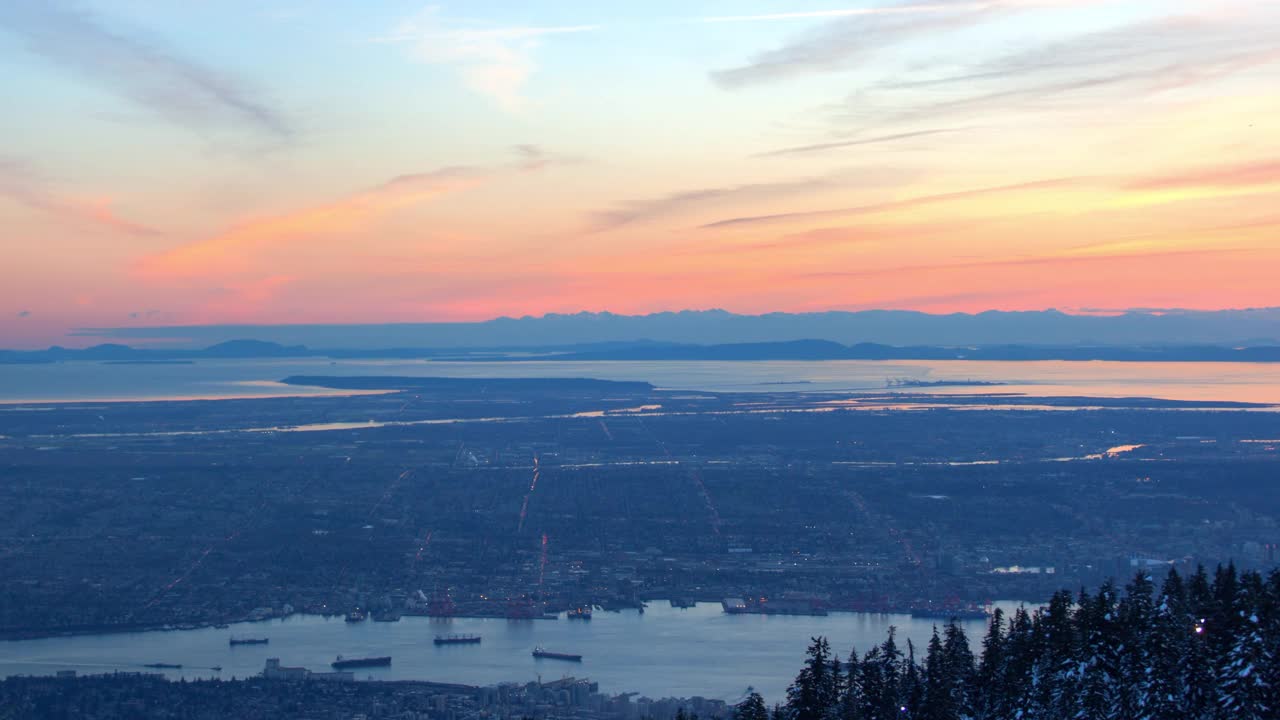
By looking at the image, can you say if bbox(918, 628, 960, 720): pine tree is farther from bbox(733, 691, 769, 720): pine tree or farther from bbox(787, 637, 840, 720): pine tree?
bbox(733, 691, 769, 720): pine tree

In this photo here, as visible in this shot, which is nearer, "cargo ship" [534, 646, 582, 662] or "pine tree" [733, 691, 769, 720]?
"pine tree" [733, 691, 769, 720]

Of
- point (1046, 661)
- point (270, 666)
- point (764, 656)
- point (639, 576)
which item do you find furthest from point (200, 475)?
point (1046, 661)

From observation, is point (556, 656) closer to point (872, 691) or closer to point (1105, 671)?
point (872, 691)

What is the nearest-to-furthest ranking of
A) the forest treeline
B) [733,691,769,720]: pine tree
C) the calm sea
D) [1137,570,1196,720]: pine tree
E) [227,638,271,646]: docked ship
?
the forest treeline, [1137,570,1196,720]: pine tree, [733,691,769,720]: pine tree, [227,638,271,646]: docked ship, the calm sea

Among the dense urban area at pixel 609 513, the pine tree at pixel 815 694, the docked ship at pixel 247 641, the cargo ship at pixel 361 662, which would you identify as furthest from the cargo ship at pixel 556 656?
the pine tree at pixel 815 694

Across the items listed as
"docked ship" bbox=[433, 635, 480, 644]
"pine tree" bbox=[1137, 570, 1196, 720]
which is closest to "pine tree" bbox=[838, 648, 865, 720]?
"pine tree" bbox=[1137, 570, 1196, 720]

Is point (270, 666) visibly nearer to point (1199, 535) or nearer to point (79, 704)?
point (79, 704)
